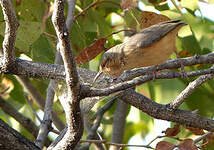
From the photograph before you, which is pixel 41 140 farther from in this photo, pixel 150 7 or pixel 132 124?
pixel 132 124

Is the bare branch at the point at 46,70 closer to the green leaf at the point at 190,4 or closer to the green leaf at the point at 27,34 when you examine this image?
the green leaf at the point at 27,34

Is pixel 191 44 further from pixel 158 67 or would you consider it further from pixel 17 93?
pixel 17 93

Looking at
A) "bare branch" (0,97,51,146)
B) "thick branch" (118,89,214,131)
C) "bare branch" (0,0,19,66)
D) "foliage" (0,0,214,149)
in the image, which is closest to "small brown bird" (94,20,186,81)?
"thick branch" (118,89,214,131)

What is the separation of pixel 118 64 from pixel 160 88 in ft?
4.18

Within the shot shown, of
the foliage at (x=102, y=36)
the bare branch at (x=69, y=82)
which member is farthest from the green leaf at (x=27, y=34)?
the bare branch at (x=69, y=82)

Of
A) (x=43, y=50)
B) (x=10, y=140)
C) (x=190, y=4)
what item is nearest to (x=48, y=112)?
(x=43, y=50)

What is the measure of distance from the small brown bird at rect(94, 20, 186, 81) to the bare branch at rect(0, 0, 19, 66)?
62 centimetres

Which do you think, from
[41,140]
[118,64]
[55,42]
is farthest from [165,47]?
[55,42]

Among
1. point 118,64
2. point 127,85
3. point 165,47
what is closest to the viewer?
point 127,85

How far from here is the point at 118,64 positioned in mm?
2787

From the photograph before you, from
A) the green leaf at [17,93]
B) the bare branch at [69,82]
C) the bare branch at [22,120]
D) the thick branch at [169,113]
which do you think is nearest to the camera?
the bare branch at [69,82]

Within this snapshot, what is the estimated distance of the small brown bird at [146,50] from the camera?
2541 mm

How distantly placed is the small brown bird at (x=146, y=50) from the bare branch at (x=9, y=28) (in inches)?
24.4

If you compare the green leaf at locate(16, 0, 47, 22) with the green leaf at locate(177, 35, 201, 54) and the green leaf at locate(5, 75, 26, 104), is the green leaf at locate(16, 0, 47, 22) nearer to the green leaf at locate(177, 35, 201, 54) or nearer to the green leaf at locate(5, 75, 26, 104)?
the green leaf at locate(5, 75, 26, 104)
